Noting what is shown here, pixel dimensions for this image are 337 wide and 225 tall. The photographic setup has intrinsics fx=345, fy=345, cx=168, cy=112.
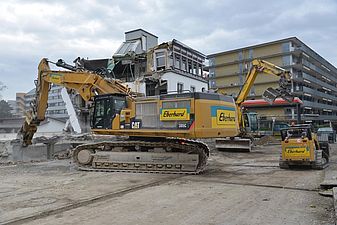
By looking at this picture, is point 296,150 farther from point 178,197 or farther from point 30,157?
point 30,157

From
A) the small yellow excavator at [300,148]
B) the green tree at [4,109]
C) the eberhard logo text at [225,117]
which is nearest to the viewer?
the eberhard logo text at [225,117]

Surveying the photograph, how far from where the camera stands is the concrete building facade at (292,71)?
61312 millimetres

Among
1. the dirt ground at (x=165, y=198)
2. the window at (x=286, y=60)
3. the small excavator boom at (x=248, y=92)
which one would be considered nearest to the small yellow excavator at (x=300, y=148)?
the dirt ground at (x=165, y=198)

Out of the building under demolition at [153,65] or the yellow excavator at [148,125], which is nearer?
the yellow excavator at [148,125]

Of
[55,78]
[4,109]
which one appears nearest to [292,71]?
[55,78]

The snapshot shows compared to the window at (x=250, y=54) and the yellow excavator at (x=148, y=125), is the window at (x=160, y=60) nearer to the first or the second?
the yellow excavator at (x=148, y=125)

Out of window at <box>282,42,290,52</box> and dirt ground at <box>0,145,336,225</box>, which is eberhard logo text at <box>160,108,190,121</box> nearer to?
dirt ground at <box>0,145,336,225</box>

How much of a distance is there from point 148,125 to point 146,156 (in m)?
1.17

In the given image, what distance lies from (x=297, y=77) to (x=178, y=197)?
59.2 metres

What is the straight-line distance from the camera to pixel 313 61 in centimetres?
7006

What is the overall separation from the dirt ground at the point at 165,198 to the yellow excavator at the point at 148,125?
2.51 ft

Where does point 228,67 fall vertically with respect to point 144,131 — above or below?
above

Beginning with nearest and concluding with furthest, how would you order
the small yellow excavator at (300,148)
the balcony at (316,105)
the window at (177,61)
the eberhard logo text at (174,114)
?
the eberhard logo text at (174,114)
the small yellow excavator at (300,148)
the window at (177,61)
the balcony at (316,105)

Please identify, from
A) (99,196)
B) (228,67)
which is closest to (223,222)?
(99,196)
